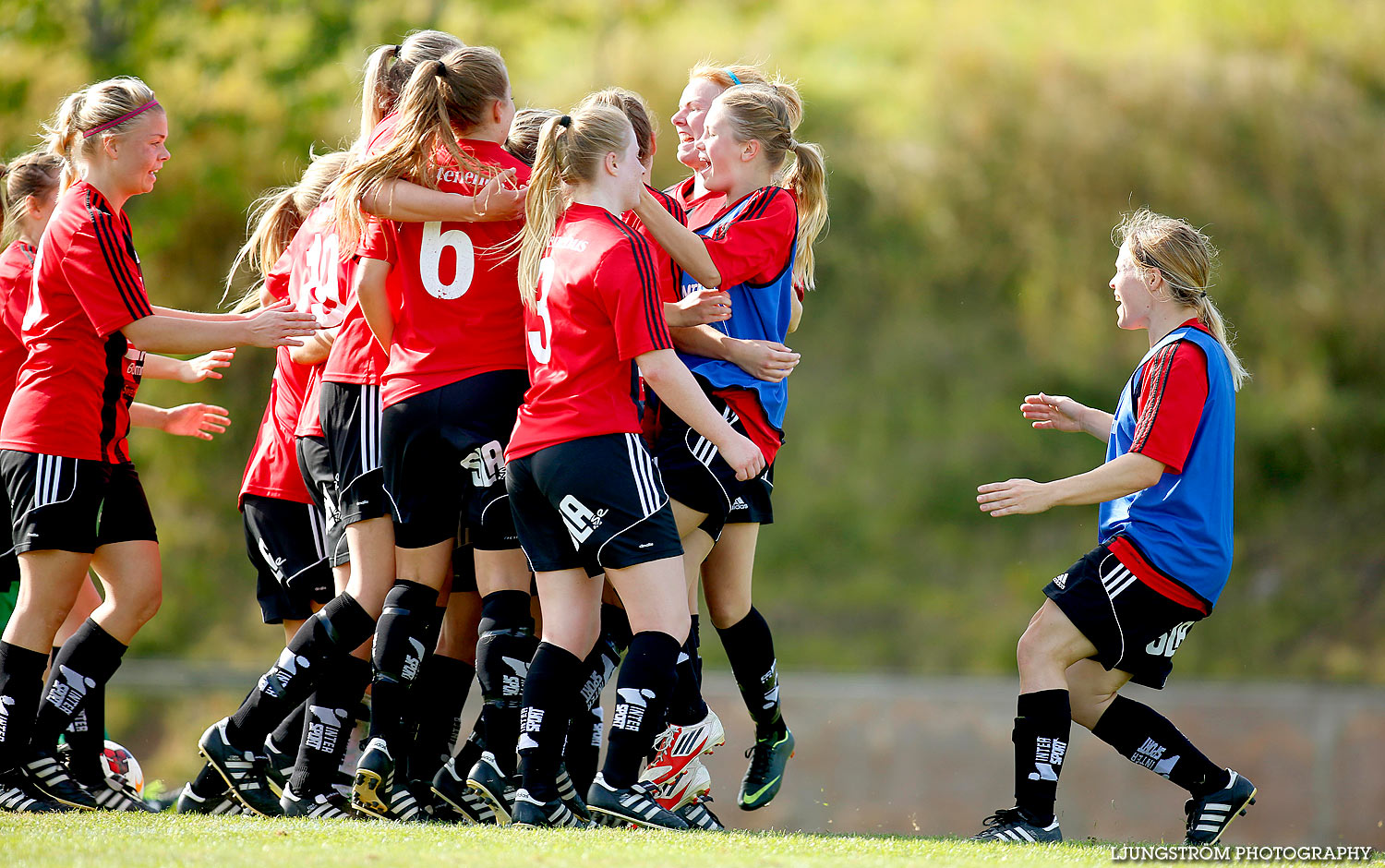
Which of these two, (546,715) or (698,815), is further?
(698,815)

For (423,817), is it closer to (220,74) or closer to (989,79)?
(220,74)

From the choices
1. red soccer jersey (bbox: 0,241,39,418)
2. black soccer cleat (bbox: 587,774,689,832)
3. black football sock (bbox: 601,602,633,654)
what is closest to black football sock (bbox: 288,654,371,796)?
black football sock (bbox: 601,602,633,654)

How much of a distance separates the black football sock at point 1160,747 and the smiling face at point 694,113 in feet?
6.76

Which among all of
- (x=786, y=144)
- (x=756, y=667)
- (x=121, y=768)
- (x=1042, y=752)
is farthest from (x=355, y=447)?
(x=1042, y=752)

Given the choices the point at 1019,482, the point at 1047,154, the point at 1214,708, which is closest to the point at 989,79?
the point at 1047,154

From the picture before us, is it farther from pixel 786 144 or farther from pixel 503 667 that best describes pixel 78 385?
pixel 786 144

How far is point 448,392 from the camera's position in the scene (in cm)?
355

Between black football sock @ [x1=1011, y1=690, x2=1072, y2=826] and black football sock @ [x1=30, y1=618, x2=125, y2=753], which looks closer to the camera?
black football sock @ [x1=1011, y1=690, x2=1072, y2=826]

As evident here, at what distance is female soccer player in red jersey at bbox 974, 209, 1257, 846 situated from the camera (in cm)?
360

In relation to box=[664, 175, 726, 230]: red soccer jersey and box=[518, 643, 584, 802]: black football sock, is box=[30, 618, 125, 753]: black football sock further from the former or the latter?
box=[664, 175, 726, 230]: red soccer jersey

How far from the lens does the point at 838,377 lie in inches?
514

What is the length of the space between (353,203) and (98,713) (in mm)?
1760

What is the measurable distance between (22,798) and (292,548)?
1.02 meters

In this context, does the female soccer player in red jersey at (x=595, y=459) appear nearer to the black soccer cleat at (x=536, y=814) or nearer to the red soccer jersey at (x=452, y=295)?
the black soccer cleat at (x=536, y=814)
